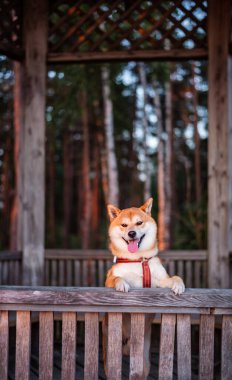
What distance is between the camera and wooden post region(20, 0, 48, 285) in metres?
6.25

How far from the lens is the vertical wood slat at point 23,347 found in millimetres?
3471

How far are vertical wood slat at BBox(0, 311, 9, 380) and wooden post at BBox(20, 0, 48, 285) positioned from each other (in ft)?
8.98

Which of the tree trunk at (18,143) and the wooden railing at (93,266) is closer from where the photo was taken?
the tree trunk at (18,143)

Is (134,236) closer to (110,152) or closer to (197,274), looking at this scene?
(197,274)

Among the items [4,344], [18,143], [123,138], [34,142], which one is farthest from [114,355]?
[123,138]

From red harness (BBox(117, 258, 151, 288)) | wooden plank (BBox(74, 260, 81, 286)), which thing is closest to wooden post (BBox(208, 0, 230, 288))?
wooden plank (BBox(74, 260, 81, 286))

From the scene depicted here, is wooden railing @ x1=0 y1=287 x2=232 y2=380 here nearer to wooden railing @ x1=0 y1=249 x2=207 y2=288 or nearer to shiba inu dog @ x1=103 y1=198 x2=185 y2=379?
shiba inu dog @ x1=103 y1=198 x2=185 y2=379

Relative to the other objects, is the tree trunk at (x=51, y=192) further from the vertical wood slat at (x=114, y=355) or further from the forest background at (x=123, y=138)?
the vertical wood slat at (x=114, y=355)

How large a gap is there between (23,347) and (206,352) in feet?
4.29

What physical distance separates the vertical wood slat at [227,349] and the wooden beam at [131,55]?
3751 mm

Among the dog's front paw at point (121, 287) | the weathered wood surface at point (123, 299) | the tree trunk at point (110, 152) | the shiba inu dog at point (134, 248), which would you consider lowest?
the weathered wood surface at point (123, 299)

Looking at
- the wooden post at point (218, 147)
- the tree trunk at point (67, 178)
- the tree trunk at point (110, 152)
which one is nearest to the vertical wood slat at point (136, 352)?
the wooden post at point (218, 147)

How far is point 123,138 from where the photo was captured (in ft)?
71.5

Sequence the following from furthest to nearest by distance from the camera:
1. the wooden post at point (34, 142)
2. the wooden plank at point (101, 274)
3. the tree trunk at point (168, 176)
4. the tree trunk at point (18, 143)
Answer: the tree trunk at point (168, 176) → the wooden plank at point (101, 274) → the tree trunk at point (18, 143) → the wooden post at point (34, 142)
